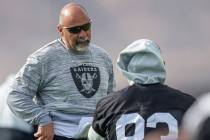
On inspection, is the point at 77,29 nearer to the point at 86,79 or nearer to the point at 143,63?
the point at 86,79

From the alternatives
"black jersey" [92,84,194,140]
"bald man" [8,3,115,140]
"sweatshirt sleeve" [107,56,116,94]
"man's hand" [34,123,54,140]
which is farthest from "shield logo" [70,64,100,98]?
"black jersey" [92,84,194,140]

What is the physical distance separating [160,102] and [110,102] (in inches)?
11.4

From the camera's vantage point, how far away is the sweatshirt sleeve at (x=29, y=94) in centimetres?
443

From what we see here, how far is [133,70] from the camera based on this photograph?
146 inches

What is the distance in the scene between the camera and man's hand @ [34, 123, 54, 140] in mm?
4344

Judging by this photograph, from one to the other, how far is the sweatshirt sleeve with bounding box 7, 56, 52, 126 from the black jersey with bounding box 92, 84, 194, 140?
35.6 inches

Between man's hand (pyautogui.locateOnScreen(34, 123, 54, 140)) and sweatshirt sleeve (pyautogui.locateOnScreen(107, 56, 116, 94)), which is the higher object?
sweatshirt sleeve (pyautogui.locateOnScreen(107, 56, 116, 94))

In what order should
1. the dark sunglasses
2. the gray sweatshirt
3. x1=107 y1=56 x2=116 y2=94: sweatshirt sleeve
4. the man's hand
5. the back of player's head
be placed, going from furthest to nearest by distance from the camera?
x1=107 y1=56 x2=116 y2=94: sweatshirt sleeve < the dark sunglasses < the gray sweatshirt < the man's hand < the back of player's head

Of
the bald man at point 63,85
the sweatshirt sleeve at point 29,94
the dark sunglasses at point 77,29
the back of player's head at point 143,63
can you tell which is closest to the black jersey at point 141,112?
the back of player's head at point 143,63

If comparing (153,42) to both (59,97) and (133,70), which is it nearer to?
(133,70)

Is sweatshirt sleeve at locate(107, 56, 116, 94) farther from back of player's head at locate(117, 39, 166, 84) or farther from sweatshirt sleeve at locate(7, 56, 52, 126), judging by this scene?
back of player's head at locate(117, 39, 166, 84)

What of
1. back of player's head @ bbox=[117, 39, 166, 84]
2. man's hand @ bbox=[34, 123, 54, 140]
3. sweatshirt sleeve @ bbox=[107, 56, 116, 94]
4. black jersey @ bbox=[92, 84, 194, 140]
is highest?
back of player's head @ bbox=[117, 39, 166, 84]

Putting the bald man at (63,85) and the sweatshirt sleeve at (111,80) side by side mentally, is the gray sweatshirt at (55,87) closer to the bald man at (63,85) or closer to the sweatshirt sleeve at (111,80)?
the bald man at (63,85)

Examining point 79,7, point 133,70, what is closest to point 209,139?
point 133,70
